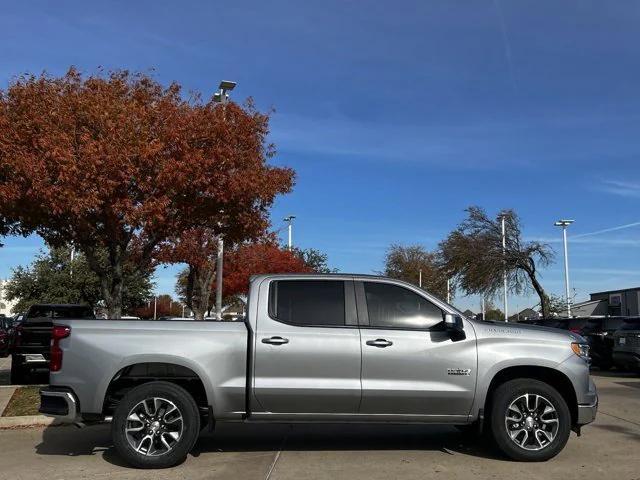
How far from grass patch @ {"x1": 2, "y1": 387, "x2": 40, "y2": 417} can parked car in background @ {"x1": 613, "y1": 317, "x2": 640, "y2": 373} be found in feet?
45.9

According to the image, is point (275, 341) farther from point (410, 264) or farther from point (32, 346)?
point (410, 264)

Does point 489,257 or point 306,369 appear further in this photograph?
point 489,257

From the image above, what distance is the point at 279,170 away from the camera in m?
14.5

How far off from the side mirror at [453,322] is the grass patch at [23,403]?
21.1 feet

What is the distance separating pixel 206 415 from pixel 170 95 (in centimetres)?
792

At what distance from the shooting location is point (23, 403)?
34.8ft

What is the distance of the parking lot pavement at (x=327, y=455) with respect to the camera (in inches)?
260

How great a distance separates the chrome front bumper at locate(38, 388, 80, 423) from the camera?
265 inches

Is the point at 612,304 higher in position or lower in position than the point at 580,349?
higher

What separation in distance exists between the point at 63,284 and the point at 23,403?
99.7 ft

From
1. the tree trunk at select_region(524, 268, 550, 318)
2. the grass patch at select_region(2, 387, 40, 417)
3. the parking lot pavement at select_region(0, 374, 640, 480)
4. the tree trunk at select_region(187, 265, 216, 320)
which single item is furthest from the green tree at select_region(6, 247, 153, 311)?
the parking lot pavement at select_region(0, 374, 640, 480)

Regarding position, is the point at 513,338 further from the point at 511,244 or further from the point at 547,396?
the point at 511,244

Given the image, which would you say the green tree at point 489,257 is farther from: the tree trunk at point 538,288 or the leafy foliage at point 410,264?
the leafy foliage at point 410,264

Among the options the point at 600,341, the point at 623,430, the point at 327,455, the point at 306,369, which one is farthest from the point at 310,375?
→ the point at 600,341
